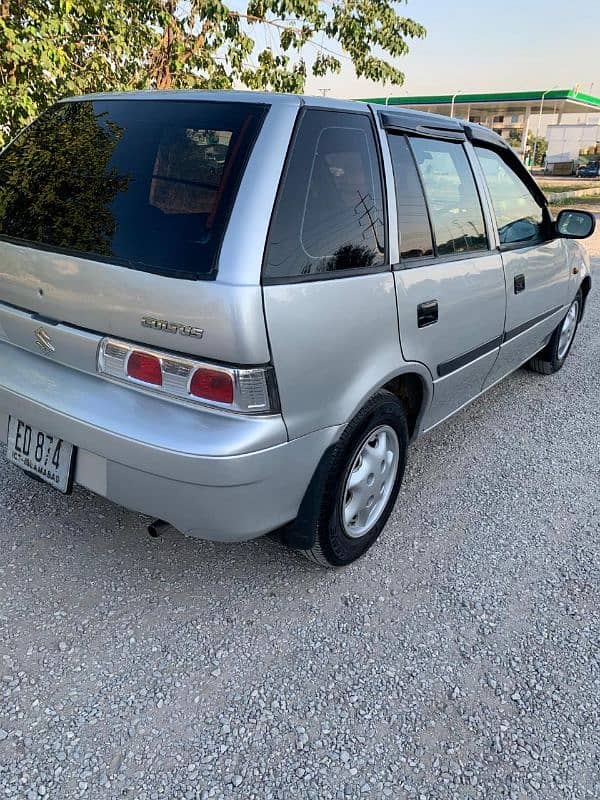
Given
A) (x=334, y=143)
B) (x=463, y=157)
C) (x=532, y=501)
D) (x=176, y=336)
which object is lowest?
(x=532, y=501)

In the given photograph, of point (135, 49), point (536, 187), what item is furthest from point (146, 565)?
point (135, 49)

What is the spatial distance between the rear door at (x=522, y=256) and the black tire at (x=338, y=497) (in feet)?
4.33

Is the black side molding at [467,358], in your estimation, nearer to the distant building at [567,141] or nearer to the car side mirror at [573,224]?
the car side mirror at [573,224]

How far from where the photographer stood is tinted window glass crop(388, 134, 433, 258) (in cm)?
239

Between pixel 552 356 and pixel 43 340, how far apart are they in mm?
3991

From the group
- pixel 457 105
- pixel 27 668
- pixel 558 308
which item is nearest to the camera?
pixel 27 668

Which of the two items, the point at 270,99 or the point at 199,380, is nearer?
the point at 199,380

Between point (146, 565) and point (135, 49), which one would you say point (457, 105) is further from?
point (146, 565)

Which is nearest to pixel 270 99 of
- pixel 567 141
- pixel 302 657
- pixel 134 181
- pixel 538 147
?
pixel 134 181

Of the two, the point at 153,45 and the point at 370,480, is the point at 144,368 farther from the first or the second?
the point at 153,45

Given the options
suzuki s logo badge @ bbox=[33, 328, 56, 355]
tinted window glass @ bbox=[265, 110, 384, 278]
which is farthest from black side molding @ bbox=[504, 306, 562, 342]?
suzuki s logo badge @ bbox=[33, 328, 56, 355]

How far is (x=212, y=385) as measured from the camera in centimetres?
179

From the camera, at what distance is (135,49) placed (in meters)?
6.31

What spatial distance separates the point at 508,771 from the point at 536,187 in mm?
3340
